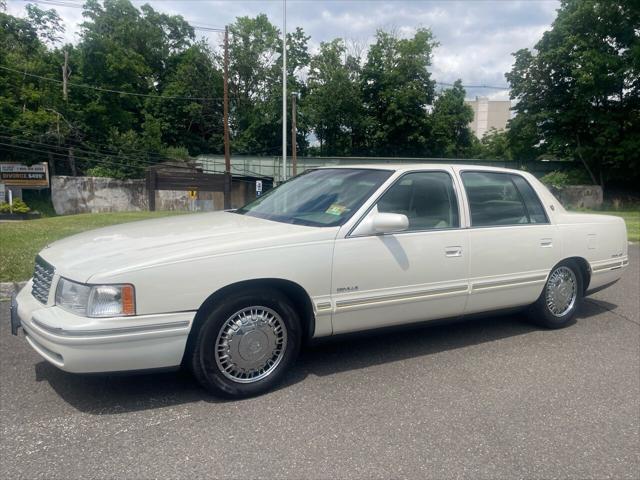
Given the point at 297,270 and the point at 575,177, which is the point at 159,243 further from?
the point at 575,177

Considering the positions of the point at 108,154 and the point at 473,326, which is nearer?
the point at 473,326

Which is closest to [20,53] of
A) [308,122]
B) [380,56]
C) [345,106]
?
[308,122]

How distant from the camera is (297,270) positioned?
11.2 feet

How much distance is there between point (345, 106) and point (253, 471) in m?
55.4

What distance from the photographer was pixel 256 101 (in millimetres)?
59469

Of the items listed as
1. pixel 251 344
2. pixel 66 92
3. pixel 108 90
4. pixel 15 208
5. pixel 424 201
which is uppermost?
pixel 108 90

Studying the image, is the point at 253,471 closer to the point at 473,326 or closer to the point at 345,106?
the point at 473,326

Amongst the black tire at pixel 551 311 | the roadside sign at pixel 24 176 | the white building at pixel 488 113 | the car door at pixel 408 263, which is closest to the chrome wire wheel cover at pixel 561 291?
the black tire at pixel 551 311

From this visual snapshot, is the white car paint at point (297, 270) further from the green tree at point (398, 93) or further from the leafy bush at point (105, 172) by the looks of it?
the green tree at point (398, 93)

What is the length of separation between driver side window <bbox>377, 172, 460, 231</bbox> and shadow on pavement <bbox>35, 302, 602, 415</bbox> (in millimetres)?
871

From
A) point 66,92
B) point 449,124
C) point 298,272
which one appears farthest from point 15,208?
point 449,124

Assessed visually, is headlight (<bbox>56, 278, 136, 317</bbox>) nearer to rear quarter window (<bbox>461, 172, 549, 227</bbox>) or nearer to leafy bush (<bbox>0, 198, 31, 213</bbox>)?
rear quarter window (<bbox>461, 172, 549, 227</bbox>)

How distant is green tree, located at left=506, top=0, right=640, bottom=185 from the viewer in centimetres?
3341

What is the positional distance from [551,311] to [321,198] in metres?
2.61
